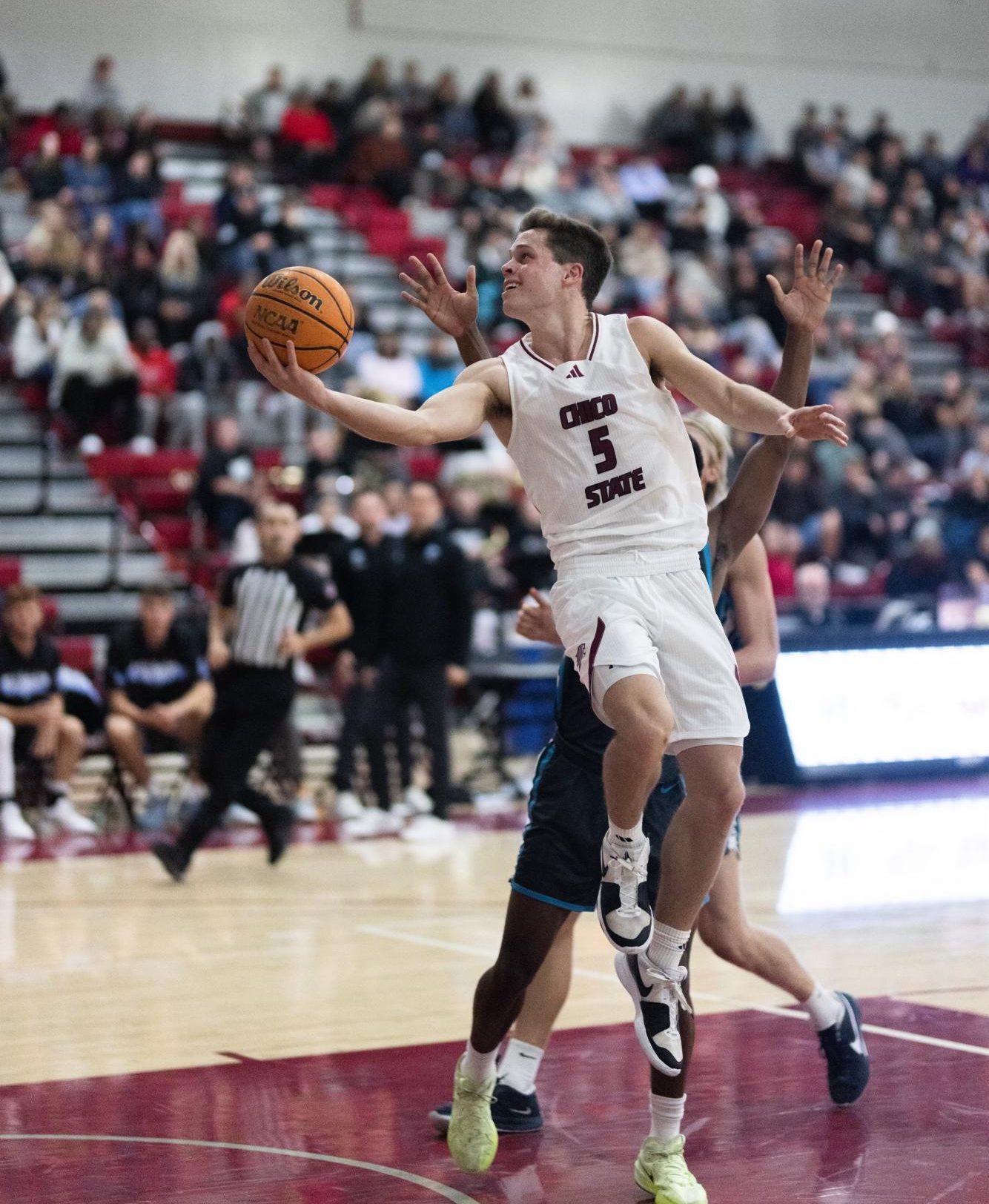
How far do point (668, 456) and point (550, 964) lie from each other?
146cm

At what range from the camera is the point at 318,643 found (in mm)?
10406

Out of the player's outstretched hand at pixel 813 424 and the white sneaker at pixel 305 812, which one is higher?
the player's outstretched hand at pixel 813 424

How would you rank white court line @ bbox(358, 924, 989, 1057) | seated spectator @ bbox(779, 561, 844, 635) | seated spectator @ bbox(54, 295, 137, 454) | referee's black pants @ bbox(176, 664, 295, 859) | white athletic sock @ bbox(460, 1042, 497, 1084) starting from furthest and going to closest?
seated spectator @ bbox(54, 295, 137, 454)
seated spectator @ bbox(779, 561, 844, 635)
referee's black pants @ bbox(176, 664, 295, 859)
white court line @ bbox(358, 924, 989, 1057)
white athletic sock @ bbox(460, 1042, 497, 1084)

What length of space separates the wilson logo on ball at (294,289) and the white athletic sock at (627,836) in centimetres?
140

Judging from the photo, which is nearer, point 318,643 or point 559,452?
point 559,452

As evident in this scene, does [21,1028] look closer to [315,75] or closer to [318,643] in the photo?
[318,643]

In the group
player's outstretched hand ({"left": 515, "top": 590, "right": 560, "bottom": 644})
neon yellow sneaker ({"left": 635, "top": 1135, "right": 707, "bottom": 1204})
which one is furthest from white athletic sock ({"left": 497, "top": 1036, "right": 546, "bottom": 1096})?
player's outstretched hand ({"left": 515, "top": 590, "right": 560, "bottom": 644})

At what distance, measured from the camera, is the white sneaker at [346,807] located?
12211 millimetres

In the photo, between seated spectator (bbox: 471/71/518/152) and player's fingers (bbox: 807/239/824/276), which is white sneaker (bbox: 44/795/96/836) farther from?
seated spectator (bbox: 471/71/518/152)

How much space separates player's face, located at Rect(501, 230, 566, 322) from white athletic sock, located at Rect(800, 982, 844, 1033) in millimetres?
2070

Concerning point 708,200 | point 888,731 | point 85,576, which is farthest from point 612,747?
point 708,200

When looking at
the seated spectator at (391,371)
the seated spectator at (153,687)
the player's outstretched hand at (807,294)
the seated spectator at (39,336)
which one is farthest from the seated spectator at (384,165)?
the player's outstretched hand at (807,294)

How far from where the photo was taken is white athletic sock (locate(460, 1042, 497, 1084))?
4.52m

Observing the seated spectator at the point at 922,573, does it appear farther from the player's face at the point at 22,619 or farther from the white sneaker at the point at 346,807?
the player's face at the point at 22,619
